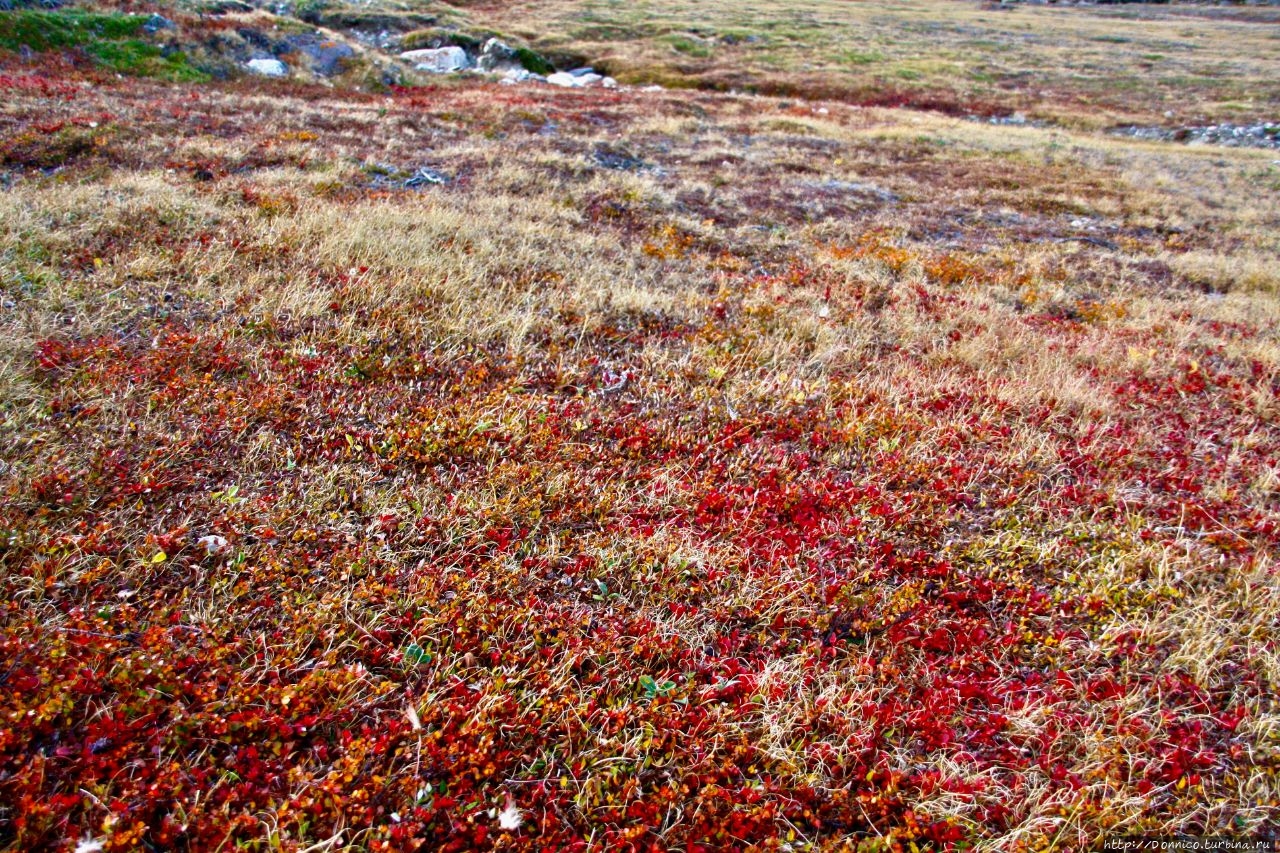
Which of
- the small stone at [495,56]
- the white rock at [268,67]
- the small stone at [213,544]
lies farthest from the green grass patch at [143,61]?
the small stone at [213,544]

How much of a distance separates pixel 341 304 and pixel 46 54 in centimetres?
2231

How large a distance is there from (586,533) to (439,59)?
37819 millimetres

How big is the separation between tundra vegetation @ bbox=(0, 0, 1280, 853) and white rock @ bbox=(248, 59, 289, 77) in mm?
14915

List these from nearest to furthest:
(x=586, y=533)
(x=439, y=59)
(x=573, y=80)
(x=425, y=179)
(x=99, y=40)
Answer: (x=586, y=533) → (x=425, y=179) → (x=99, y=40) → (x=439, y=59) → (x=573, y=80)

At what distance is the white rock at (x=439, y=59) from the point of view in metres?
33.9

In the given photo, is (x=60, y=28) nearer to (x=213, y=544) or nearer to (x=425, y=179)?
(x=425, y=179)

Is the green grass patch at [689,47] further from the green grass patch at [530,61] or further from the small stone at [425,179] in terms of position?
the small stone at [425,179]

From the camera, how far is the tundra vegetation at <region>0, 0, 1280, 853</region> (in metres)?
2.98

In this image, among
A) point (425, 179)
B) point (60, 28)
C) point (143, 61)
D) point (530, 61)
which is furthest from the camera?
point (530, 61)

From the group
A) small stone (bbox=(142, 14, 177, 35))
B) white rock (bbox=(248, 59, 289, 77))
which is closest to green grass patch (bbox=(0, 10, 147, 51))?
small stone (bbox=(142, 14, 177, 35))

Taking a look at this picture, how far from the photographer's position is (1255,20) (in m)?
86.7

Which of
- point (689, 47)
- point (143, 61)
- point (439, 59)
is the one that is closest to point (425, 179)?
point (143, 61)

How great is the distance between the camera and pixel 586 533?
4.49m

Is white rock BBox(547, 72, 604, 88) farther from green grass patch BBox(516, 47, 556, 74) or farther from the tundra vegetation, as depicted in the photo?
the tundra vegetation
